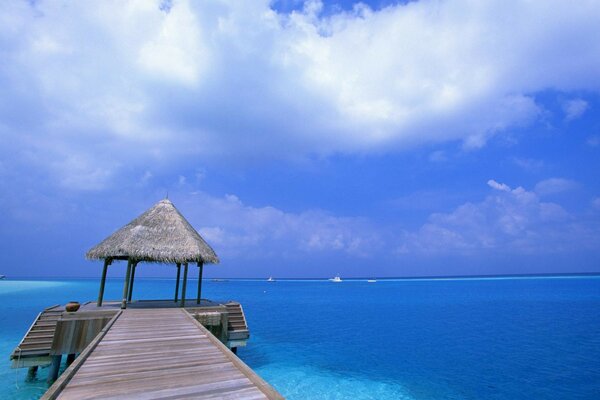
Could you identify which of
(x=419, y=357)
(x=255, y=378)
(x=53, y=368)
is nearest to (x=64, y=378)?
(x=255, y=378)

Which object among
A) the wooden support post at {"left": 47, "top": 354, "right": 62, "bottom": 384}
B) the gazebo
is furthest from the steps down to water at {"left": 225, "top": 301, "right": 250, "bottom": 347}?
the wooden support post at {"left": 47, "top": 354, "right": 62, "bottom": 384}

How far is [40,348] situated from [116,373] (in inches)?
301

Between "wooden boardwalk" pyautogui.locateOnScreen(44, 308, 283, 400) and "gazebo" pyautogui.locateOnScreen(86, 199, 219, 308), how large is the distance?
178 inches

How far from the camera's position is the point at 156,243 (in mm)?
11633

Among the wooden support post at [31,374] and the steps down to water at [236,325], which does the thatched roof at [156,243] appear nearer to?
the steps down to water at [236,325]

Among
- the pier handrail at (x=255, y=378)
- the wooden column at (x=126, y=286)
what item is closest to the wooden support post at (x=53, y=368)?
the wooden column at (x=126, y=286)

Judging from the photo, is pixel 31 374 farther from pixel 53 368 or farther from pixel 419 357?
pixel 419 357

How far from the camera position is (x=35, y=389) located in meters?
9.70

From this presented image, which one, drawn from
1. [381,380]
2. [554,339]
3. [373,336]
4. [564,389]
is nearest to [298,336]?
[373,336]

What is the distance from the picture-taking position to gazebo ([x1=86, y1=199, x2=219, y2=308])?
36.6ft

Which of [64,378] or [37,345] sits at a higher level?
[64,378]

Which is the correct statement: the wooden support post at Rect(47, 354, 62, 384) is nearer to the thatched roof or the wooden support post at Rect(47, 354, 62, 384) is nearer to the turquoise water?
the turquoise water

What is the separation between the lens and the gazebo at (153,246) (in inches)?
439

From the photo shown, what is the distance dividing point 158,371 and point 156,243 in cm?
800
